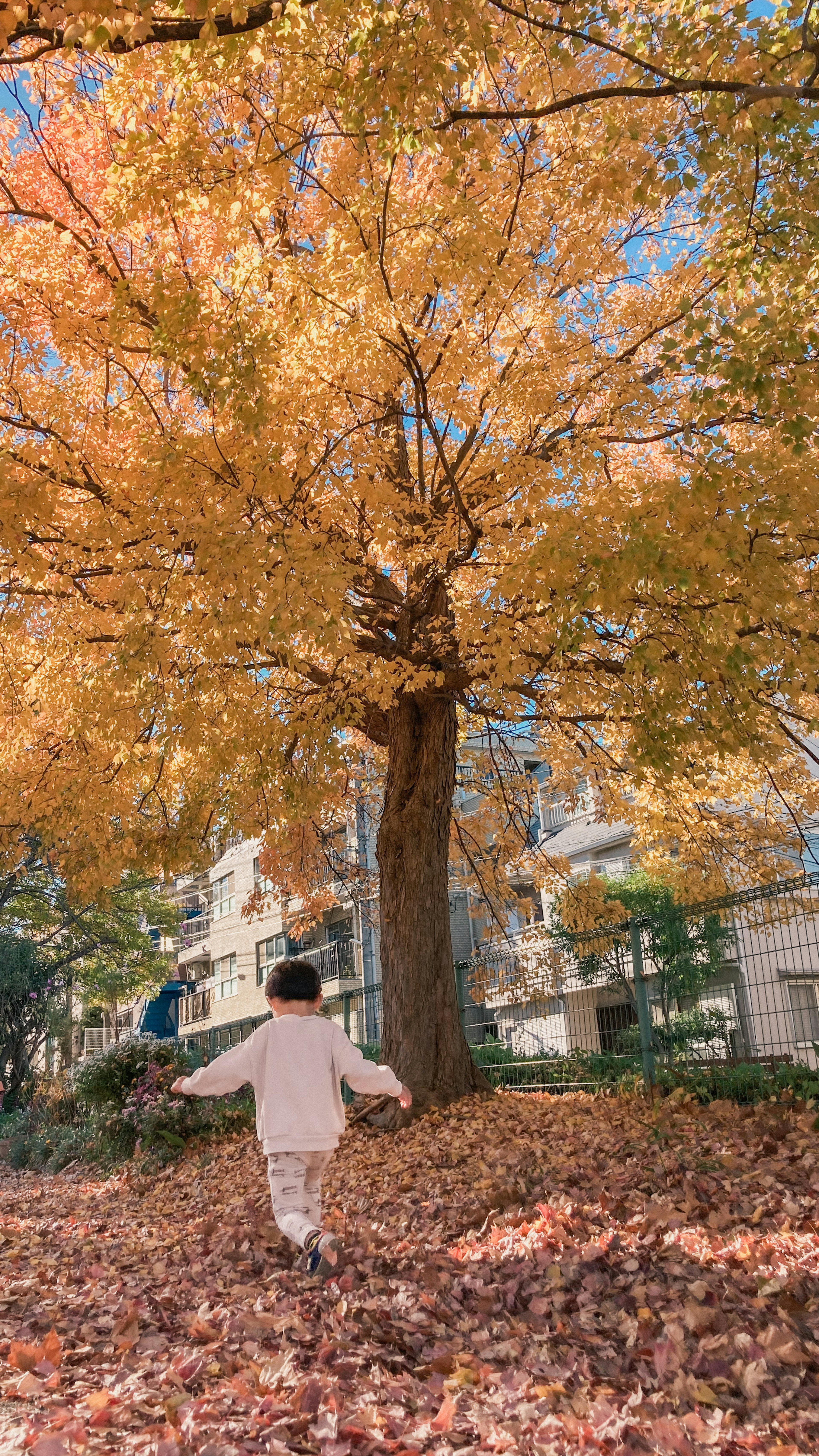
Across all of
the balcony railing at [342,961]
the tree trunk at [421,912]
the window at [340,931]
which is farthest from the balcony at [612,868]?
the tree trunk at [421,912]

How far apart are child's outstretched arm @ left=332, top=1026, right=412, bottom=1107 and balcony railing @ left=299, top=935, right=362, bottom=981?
1086 inches

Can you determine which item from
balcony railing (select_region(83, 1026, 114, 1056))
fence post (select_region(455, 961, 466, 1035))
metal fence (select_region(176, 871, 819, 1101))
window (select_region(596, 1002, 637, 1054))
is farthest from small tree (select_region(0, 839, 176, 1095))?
balcony railing (select_region(83, 1026, 114, 1056))

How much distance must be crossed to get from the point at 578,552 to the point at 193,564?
2.71 meters

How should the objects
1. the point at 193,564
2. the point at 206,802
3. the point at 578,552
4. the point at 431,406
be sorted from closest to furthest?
the point at 578,552
the point at 193,564
the point at 431,406
the point at 206,802

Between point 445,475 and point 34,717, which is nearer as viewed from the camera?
point 445,475

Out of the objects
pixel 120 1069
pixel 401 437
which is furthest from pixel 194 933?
pixel 401 437

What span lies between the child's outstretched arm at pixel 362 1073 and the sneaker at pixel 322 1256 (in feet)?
2.22

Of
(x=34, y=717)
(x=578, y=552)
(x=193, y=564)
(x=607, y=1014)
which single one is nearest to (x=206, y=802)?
(x=34, y=717)

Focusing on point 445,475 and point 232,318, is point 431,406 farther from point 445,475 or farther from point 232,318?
point 232,318

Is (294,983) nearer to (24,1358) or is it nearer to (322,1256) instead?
(322,1256)

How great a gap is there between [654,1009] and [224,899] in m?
35.6

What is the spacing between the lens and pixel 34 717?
11648 millimetres

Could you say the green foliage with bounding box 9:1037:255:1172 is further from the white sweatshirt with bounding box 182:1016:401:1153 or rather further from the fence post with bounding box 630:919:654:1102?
the white sweatshirt with bounding box 182:1016:401:1153

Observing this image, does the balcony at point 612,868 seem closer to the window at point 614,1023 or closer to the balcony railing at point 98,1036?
the window at point 614,1023
